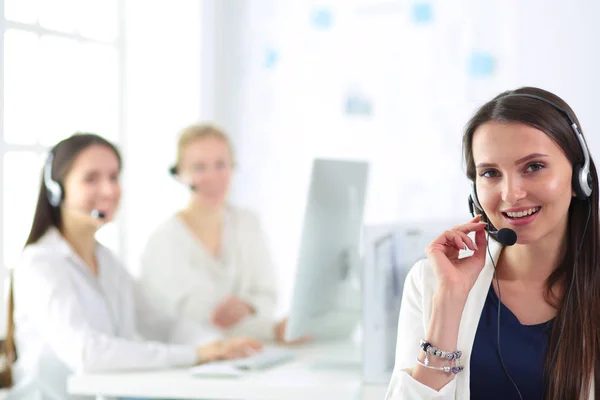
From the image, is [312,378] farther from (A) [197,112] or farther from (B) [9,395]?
(A) [197,112]

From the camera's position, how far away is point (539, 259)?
1.49 metres

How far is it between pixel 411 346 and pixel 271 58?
106 inches

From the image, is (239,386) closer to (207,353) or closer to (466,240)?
(207,353)

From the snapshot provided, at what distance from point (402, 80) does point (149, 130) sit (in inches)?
48.2

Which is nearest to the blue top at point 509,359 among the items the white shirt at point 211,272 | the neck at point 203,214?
the white shirt at point 211,272

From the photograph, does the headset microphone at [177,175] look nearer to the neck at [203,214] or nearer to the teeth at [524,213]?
the neck at [203,214]

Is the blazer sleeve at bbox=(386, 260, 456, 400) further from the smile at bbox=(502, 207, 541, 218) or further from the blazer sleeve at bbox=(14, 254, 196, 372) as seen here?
the blazer sleeve at bbox=(14, 254, 196, 372)

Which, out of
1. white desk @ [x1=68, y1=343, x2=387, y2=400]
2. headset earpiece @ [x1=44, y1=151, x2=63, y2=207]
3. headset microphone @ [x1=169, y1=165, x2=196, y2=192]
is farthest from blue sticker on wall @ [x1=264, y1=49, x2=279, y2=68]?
white desk @ [x1=68, y1=343, x2=387, y2=400]

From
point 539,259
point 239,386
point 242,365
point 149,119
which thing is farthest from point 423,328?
point 149,119

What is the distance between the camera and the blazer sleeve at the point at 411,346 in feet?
4.44

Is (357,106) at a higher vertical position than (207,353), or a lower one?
higher

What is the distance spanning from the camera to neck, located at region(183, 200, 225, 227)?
9.61 ft

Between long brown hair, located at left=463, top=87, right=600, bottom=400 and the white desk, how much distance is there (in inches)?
21.0

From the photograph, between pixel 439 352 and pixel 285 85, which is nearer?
pixel 439 352
